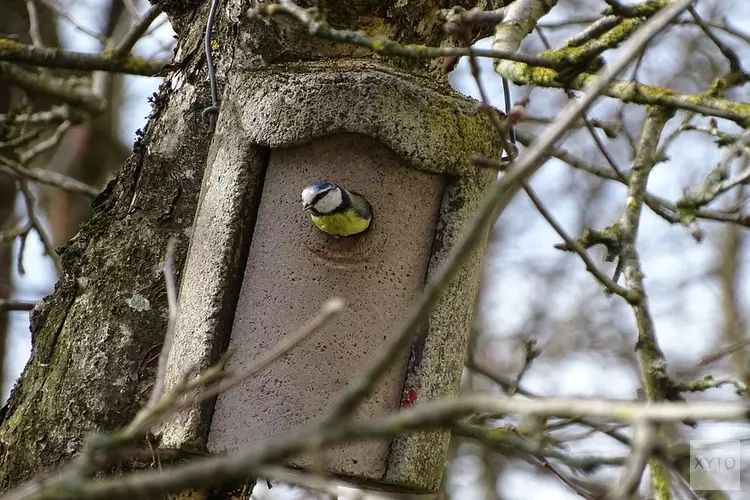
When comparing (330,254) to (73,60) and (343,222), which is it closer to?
(343,222)

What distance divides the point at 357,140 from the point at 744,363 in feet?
26.7

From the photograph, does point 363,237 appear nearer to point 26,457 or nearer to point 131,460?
point 131,460

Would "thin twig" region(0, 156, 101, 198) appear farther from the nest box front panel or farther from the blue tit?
the blue tit

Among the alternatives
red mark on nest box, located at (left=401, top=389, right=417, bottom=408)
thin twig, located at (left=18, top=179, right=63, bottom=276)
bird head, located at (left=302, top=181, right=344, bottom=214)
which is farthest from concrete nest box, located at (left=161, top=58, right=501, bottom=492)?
thin twig, located at (left=18, top=179, right=63, bottom=276)

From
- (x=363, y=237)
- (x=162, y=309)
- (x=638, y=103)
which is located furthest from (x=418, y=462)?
(x=638, y=103)

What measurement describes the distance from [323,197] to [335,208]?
0.14ft

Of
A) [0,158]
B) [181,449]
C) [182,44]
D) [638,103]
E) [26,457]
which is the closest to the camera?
[638,103]

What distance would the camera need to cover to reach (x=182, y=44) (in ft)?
10.9

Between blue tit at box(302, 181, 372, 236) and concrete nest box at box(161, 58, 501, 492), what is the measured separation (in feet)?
0.16

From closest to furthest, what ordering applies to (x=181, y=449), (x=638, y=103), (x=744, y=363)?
(x=638, y=103)
(x=181, y=449)
(x=744, y=363)

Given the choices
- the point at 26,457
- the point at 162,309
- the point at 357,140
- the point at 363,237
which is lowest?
the point at 26,457

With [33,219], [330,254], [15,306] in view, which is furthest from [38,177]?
[330,254]

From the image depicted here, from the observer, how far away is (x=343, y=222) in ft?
8.98

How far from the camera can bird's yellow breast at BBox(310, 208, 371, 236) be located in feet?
8.93
